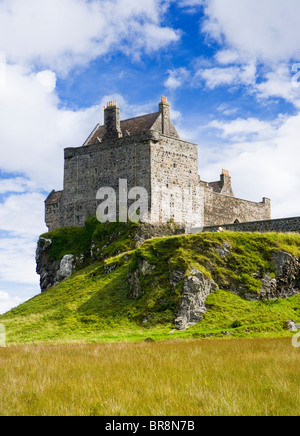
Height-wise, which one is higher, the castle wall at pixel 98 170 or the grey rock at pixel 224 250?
the castle wall at pixel 98 170

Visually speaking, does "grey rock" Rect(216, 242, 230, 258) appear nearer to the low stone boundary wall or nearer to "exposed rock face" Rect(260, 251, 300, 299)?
"exposed rock face" Rect(260, 251, 300, 299)

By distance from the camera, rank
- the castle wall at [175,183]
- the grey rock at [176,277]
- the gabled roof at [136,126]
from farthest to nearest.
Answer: the gabled roof at [136,126] < the castle wall at [175,183] < the grey rock at [176,277]

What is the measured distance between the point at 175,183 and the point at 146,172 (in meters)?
3.18

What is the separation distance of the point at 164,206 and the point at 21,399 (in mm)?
36861

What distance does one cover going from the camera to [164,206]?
4722cm

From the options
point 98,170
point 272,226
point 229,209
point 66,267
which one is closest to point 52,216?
point 98,170

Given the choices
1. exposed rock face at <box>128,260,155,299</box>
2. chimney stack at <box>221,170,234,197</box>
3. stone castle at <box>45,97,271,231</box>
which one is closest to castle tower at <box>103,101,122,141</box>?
stone castle at <box>45,97,271,231</box>

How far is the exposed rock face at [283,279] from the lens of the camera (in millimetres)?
35188

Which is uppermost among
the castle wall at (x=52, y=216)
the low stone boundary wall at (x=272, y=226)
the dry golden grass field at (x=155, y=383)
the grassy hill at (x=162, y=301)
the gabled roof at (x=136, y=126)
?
the gabled roof at (x=136, y=126)

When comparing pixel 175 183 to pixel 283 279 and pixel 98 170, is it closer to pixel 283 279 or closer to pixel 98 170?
pixel 98 170

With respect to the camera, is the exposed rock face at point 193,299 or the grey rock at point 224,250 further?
the grey rock at point 224,250

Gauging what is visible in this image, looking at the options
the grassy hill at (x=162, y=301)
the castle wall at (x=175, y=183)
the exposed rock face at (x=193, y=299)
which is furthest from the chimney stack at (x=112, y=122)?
the exposed rock face at (x=193, y=299)

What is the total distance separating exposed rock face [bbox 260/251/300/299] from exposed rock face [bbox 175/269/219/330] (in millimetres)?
3889

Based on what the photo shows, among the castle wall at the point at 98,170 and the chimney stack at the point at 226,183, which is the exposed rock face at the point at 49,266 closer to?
the castle wall at the point at 98,170
